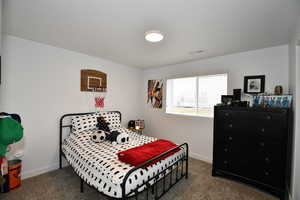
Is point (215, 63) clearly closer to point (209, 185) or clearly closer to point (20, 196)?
point (209, 185)

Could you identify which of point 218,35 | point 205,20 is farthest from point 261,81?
point 205,20

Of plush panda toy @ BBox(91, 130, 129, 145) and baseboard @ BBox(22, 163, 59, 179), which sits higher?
plush panda toy @ BBox(91, 130, 129, 145)

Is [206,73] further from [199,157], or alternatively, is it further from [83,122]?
[83,122]

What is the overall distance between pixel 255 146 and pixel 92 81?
3.51 m

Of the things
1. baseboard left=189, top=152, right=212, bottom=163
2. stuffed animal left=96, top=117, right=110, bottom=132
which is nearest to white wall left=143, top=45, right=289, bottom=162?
baseboard left=189, top=152, right=212, bottom=163

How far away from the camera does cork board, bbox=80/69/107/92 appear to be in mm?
3160

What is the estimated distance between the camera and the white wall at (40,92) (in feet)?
7.58

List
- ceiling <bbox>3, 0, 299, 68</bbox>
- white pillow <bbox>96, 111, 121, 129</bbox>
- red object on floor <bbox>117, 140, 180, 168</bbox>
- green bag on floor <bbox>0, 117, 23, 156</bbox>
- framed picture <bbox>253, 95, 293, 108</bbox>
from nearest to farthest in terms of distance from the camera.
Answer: green bag on floor <bbox>0, 117, 23, 156</bbox> < ceiling <bbox>3, 0, 299, 68</bbox> < red object on floor <bbox>117, 140, 180, 168</bbox> < framed picture <bbox>253, 95, 293, 108</bbox> < white pillow <bbox>96, 111, 121, 129</bbox>

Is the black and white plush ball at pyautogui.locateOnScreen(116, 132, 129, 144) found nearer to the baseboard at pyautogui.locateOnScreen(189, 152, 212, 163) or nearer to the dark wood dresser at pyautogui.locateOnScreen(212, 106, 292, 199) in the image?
the dark wood dresser at pyautogui.locateOnScreen(212, 106, 292, 199)

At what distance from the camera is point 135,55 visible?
3.19m

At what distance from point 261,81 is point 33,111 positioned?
432 cm

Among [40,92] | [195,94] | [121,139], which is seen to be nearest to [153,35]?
[121,139]

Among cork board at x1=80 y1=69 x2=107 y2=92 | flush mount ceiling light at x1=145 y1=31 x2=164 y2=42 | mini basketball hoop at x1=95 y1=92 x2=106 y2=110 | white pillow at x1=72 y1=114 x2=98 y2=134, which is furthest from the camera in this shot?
mini basketball hoop at x1=95 y1=92 x2=106 y2=110

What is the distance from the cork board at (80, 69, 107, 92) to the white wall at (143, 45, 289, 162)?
148 cm
